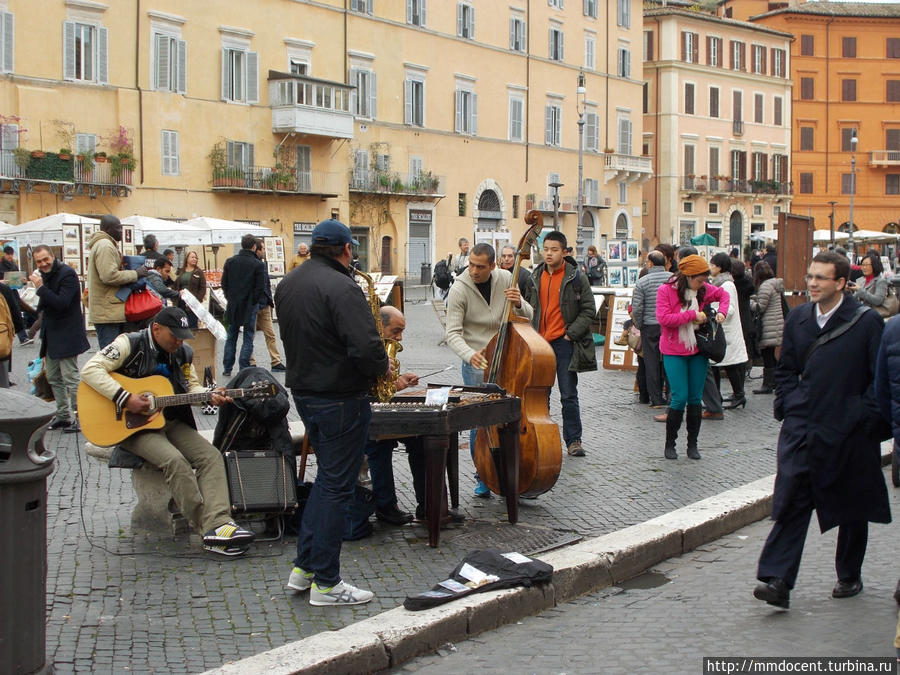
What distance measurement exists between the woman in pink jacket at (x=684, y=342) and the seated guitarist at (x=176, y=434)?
4.20m

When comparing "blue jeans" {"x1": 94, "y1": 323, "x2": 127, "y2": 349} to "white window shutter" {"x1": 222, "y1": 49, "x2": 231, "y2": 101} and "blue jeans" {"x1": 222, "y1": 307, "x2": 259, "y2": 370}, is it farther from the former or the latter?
"white window shutter" {"x1": 222, "y1": 49, "x2": 231, "y2": 101}

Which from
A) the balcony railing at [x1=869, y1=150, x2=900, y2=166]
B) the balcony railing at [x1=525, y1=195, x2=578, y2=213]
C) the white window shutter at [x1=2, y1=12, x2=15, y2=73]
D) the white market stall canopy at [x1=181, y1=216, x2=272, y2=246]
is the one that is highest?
the balcony railing at [x1=869, y1=150, x2=900, y2=166]

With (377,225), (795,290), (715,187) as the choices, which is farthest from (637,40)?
(795,290)

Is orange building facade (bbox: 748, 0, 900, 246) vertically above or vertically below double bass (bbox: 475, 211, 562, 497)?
above

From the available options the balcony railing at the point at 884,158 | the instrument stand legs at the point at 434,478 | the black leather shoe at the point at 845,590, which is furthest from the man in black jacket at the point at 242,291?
the balcony railing at the point at 884,158

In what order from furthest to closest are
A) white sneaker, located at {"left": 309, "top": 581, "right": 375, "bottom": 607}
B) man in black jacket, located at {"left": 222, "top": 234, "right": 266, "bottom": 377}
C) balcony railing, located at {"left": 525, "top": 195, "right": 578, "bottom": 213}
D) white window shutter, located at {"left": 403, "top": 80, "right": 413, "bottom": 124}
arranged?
balcony railing, located at {"left": 525, "top": 195, "right": 578, "bottom": 213} → white window shutter, located at {"left": 403, "top": 80, "right": 413, "bottom": 124} → man in black jacket, located at {"left": 222, "top": 234, "right": 266, "bottom": 377} → white sneaker, located at {"left": 309, "top": 581, "right": 375, "bottom": 607}

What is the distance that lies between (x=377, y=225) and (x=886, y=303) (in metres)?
31.0

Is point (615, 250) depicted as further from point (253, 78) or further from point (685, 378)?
point (685, 378)

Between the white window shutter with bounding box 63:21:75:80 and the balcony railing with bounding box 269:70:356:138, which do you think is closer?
the white window shutter with bounding box 63:21:75:80

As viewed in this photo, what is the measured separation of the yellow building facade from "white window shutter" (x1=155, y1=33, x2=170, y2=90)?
7 cm

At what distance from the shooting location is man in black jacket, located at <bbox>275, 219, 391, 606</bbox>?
205 inches

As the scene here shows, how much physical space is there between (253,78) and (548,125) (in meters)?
17.5

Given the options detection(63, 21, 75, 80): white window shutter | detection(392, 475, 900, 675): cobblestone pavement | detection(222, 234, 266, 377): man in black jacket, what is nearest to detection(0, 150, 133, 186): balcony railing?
detection(63, 21, 75, 80): white window shutter

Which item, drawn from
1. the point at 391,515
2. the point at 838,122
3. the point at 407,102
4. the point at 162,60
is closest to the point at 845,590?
the point at 391,515
